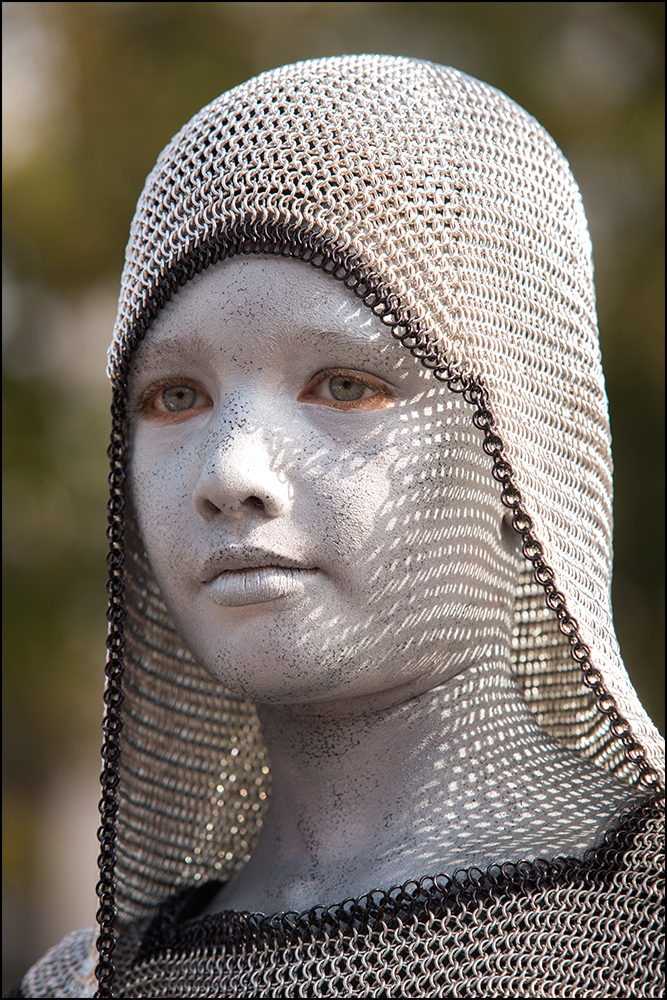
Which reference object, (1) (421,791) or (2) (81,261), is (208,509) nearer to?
(1) (421,791)

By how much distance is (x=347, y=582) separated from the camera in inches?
80.1

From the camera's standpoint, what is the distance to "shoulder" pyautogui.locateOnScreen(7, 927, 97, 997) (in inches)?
101

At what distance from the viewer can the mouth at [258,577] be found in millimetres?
2010

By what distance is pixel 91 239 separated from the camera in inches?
313

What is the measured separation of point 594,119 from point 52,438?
442 cm

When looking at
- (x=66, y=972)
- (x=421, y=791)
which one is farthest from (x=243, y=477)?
(x=66, y=972)

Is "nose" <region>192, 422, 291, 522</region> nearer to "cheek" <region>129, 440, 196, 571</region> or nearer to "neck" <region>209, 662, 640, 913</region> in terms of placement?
"cheek" <region>129, 440, 196, 571</region>

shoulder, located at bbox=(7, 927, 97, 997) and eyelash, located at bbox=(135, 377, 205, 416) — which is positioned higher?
eyelash, located at bbox=(135, 377, 205, 416)

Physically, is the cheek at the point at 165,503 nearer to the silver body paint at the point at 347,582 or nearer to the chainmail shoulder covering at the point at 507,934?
the silver body paint at the point at 347,582

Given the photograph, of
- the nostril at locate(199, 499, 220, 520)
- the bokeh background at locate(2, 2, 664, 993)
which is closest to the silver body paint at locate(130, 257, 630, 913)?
the nostril at locate(199, 499, 220, 520)

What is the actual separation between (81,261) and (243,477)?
647 centimetres

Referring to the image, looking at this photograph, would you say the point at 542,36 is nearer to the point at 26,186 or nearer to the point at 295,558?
the point at 26,186

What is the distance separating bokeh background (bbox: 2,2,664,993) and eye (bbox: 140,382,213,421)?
5.35 m

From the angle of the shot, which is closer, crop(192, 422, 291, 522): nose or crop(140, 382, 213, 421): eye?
crop(192, 422, 291, 522): nose
